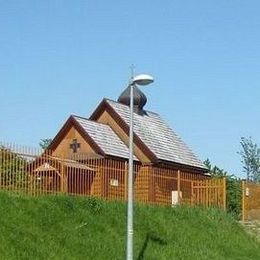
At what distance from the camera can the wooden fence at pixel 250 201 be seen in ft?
112

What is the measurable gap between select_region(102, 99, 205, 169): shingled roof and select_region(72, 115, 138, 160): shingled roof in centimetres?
107

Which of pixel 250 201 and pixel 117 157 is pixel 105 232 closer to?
pixel 117 157

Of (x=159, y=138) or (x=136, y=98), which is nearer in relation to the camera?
(x=159, y=138)

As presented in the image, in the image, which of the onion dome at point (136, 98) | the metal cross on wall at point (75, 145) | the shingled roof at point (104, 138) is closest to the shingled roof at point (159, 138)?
the onion dome at point (136, 98)

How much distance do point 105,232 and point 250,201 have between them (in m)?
13.0

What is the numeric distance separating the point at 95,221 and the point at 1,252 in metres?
6.21

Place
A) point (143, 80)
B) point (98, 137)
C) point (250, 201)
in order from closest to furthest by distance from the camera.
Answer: point (143, 80), point (250, 201), point (98, 137)

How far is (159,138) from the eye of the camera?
40.0m

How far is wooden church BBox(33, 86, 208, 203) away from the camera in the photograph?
2898 centimetres

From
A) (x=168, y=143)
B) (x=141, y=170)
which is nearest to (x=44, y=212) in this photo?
(x=141, y=170)

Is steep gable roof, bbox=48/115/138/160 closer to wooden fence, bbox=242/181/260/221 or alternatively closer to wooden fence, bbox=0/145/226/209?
wooden fence, bbox=0/145/226/209

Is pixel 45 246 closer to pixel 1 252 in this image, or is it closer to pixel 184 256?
pixel 1 252

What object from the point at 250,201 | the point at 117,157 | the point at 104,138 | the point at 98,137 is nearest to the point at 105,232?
the point at 117,157

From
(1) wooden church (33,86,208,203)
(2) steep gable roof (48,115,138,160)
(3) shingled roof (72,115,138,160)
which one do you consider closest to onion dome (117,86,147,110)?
(1) wooden church (33,86,208,203)
